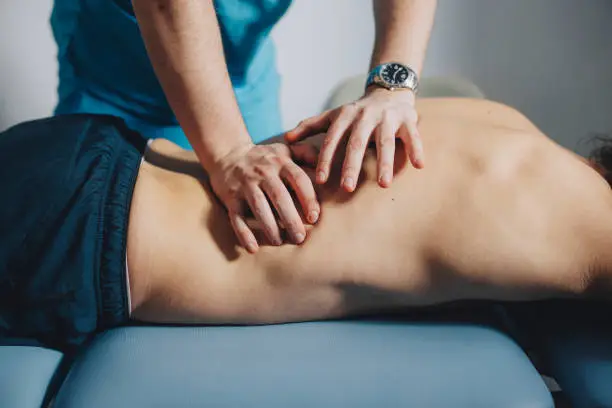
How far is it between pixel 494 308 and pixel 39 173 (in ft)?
2.07

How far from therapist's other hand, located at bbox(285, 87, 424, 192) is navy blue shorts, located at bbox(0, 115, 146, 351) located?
0.25 metres

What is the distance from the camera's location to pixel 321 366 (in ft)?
2.41

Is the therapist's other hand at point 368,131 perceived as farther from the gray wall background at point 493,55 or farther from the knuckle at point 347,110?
the gray wall background at point 493,55

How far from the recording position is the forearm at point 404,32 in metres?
0.99

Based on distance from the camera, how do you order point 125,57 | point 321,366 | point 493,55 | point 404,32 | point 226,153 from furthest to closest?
1. point 493,55
2. point 125,57
3. point 404,32
4. point 226,153
5. point 321,366

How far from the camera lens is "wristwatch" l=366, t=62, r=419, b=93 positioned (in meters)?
0.93

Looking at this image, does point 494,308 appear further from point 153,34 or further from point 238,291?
point 153,34

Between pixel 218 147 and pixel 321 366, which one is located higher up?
pixel 218 147

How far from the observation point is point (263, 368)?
734 mm

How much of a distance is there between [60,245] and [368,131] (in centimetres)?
40

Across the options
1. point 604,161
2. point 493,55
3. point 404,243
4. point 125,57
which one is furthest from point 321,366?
point 493,55

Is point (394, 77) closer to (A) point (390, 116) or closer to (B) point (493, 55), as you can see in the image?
(A) point (390, 116)

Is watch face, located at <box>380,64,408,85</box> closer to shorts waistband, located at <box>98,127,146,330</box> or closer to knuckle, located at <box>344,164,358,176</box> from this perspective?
knuckle, located at <box>344,164,358,176</box>

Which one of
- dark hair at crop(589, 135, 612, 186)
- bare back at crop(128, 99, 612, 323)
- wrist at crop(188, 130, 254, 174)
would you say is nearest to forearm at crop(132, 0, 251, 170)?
wrist at crop(188, 130, 254, 174)
